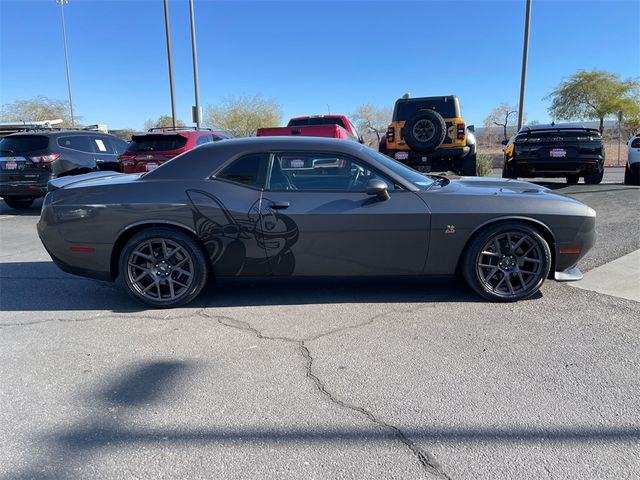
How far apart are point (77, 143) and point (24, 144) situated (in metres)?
0.99

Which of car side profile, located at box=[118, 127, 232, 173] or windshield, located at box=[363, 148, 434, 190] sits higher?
car side profile, located at box=[118, 127, 232, 173]

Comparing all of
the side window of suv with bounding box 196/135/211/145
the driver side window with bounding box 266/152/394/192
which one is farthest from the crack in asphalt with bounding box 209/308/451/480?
the side window of suv with bounding box 196/135/211/145

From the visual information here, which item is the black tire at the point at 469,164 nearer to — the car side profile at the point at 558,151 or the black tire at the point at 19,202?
the car side profile at the point at 558,151

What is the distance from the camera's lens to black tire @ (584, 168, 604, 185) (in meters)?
10.8

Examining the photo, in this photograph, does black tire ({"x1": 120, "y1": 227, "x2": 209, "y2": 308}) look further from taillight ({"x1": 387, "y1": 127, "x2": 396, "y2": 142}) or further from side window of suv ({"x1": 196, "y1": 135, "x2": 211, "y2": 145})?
taillight ({"x1": 387, "y1": 127, "x2": 396, "y2": 142})

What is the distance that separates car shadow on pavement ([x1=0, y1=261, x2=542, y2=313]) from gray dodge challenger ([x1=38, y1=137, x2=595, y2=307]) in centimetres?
27

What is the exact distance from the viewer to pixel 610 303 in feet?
13.9

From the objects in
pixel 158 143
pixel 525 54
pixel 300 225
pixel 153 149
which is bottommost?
pixel 300 225

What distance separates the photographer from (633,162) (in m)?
11.1

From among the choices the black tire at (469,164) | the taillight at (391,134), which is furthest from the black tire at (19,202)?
the black tire at (469,164)

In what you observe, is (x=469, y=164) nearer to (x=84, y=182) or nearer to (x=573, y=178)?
(x=573, y=178)

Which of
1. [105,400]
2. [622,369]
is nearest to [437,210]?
[622,369]

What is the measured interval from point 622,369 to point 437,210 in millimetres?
1803

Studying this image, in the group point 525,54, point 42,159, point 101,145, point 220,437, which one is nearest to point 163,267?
point 220,437
